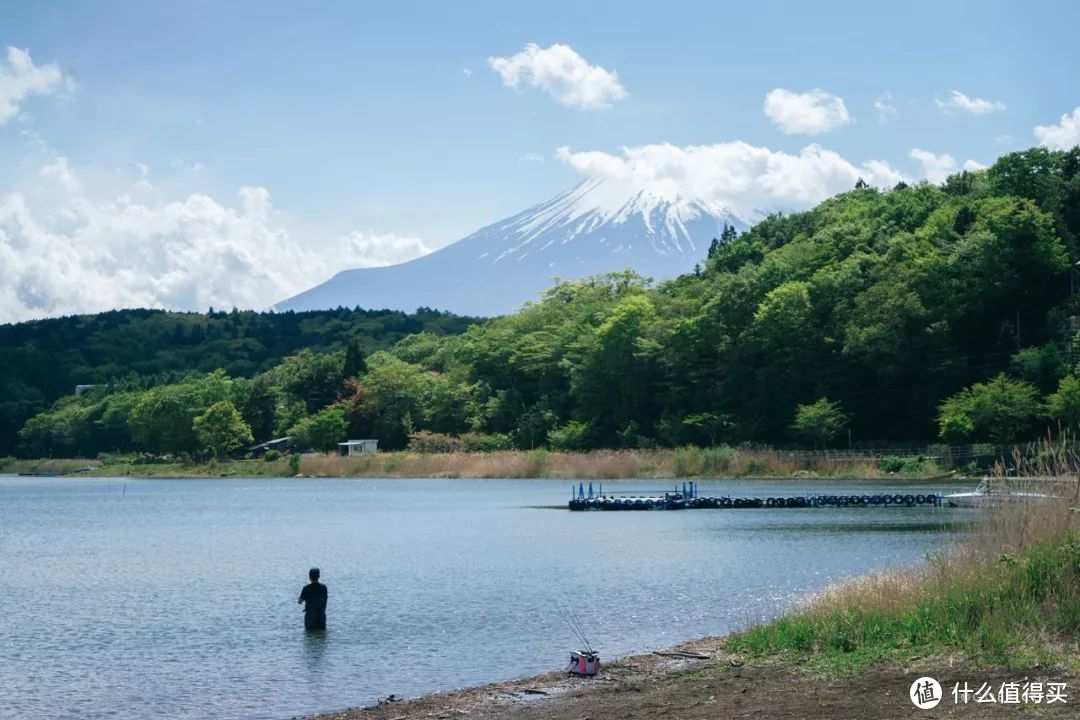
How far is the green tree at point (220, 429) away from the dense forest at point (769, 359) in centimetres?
20

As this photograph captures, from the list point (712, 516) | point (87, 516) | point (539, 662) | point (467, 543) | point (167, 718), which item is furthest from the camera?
point (87, 516)

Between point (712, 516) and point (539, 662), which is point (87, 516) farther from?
point (539, 662)

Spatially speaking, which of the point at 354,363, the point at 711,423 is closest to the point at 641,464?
the point at 711,423

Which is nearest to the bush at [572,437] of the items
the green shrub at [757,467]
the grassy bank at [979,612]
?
the green shrub at [757,467]

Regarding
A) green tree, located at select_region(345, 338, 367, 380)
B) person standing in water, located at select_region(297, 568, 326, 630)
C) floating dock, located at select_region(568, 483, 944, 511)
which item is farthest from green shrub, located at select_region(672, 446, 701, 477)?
person standing in water, located at select_region(297, 568, 326, 630)

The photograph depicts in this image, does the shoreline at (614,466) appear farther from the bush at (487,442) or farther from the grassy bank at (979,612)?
the grassy bank at (979,612)

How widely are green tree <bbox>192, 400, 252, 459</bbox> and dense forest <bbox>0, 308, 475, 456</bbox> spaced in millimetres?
38909

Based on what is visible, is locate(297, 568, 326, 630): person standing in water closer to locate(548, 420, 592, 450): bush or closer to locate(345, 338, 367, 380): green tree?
locate(548, 420, 592, 450): bush

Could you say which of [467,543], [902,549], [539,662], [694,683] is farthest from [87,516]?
[694,683]

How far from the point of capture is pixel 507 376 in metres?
109

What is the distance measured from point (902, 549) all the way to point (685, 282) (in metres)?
80.6

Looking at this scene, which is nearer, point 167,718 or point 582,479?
point 167,718
